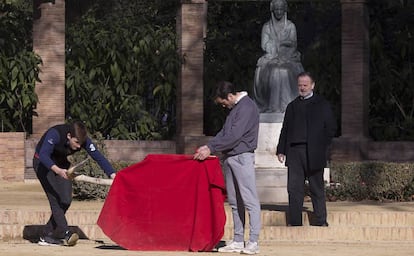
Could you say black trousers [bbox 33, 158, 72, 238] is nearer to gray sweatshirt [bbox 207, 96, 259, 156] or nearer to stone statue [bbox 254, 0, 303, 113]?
gray sweatshirt [bbox 207, 96, 259, 156]

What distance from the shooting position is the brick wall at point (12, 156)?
83.7ft

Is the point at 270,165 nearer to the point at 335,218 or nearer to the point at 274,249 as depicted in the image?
the point at 335,218

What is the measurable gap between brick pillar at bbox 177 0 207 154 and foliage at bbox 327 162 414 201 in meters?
6.49

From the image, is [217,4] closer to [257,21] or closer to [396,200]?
[257,21]

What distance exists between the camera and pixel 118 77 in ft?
91.7

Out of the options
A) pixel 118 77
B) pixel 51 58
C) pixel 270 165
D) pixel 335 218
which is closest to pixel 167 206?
pixel 335 218

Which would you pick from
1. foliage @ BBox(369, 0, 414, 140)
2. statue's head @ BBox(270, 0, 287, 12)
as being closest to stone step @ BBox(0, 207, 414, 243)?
statue's head @ BBox(270, 0, 287, 12)

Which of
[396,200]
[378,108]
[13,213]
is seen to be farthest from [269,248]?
[378,108]

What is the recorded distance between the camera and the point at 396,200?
20.5 m

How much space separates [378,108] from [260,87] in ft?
25.1

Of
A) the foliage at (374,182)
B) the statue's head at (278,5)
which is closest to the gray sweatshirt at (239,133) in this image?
the foliage at (374,182)

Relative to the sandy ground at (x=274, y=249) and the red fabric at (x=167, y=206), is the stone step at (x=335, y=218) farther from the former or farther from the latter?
the red fabric at (x=167, y=206)

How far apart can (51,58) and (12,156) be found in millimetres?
2519

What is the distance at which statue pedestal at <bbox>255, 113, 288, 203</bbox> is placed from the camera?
20.0 metres
